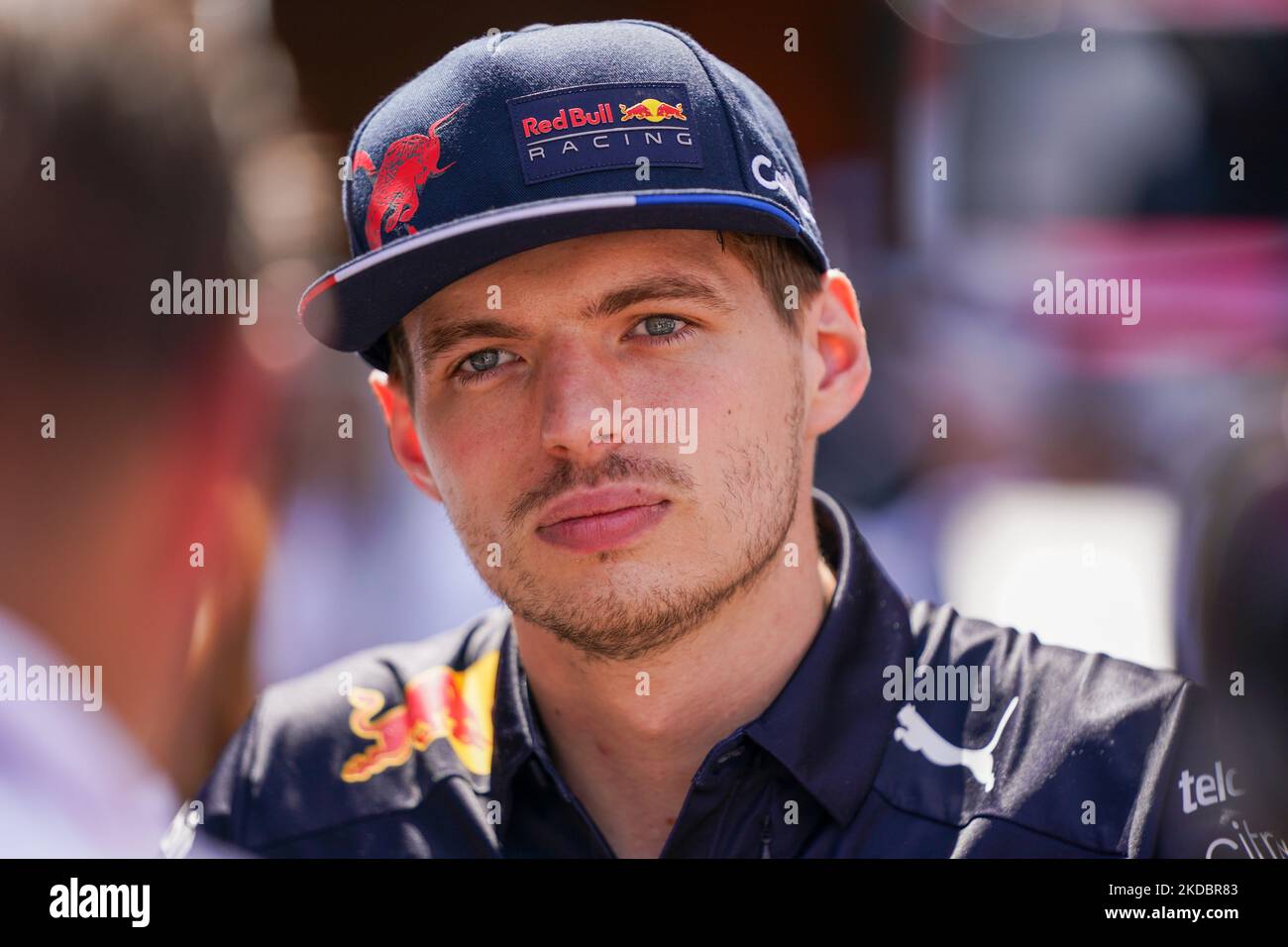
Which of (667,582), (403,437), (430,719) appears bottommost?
(430,719)

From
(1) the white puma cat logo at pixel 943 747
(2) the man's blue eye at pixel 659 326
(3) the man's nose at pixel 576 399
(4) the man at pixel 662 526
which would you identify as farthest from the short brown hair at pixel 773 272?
(1) the white puma cat logo at pixel 943 747

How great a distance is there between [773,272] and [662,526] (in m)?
0.37

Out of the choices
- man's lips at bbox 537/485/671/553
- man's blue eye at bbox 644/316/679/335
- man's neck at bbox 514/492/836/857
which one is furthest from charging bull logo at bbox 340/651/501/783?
man's blue eye at bbox 644/316/679/335

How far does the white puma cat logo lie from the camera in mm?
1471

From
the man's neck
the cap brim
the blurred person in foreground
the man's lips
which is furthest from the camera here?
the blurred person in foreground

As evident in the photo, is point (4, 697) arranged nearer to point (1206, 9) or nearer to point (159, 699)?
point (159, 699)

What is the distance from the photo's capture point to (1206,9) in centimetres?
202

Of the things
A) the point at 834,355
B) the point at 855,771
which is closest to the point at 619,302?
the point at 834,355

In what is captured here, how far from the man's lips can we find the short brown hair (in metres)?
0.31

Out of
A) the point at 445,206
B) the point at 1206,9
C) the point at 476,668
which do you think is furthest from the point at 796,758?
the point at 1206,9

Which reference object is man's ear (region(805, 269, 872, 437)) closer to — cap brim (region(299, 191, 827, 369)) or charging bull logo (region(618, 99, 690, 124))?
cap brim (region(299, 191, 827, 369))

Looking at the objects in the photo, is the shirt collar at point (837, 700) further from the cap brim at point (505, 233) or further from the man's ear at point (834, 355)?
the cap brim at point (505, 233)

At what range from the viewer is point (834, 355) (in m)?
1.67

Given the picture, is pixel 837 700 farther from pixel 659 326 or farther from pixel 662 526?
pixel 659 326
